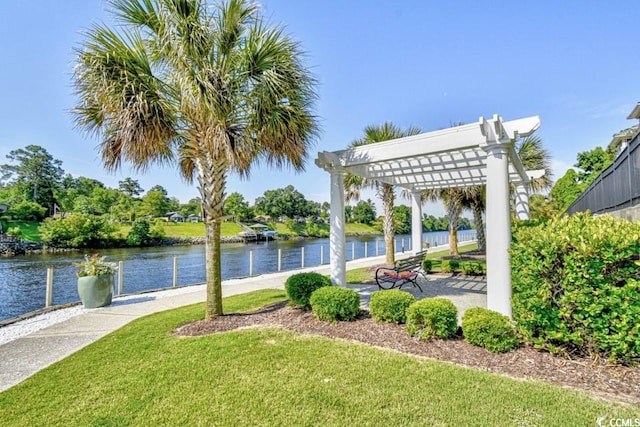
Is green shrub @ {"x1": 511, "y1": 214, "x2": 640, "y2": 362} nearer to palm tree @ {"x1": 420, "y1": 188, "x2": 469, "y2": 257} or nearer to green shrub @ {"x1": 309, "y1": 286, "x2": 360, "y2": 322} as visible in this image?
green shrub @ {"x1": 309, "y1": 286, "x2": 360, "y2": 322}

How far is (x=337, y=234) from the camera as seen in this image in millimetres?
6500

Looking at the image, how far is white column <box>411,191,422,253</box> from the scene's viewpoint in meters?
11.6

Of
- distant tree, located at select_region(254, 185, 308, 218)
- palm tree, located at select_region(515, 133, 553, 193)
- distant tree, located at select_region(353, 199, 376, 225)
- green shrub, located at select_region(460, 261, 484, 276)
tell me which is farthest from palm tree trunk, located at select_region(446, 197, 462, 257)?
distant tree, located at select_region(353, 199, 376, 225)

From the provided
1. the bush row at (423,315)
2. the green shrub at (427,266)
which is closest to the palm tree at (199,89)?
the bush row at (423,315)

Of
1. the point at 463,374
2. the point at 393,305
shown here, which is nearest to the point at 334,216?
the point at 393,305

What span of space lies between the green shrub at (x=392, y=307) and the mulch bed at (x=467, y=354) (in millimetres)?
112

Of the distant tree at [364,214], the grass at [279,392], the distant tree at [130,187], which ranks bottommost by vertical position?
the grass at [279,392]

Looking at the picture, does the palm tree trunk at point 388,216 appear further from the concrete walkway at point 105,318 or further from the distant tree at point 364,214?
the distant tree at point 364,214

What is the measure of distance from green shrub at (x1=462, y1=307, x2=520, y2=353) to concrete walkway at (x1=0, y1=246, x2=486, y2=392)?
189 centimetres

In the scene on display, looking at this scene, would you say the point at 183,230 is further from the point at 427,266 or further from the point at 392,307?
the point at 392,307

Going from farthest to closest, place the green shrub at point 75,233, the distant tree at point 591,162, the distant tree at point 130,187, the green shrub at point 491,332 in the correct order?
the distant tree at point 130,187 → the green shrub at point 75,233 → the distant tree at point 591,162 → the green shrub at point 491,332

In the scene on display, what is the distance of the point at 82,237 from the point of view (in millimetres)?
30984

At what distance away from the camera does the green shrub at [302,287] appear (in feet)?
17.6

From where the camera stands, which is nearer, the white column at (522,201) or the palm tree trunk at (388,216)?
the white column at (522,201)
